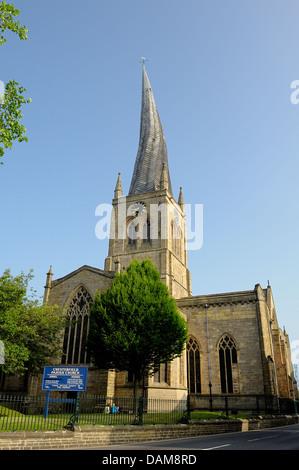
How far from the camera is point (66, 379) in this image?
55.3 ft

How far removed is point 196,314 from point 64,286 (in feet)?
42.2

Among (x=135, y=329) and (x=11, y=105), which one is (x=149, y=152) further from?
(x=11, y=105)

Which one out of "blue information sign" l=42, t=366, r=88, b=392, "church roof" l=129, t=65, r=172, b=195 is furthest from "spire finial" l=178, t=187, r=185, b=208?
"blue information sign" l=42, t=366, r=88, b=392

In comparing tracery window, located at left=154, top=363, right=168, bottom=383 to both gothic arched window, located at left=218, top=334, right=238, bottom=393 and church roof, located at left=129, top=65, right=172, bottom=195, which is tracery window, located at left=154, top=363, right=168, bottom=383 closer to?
gothic arched window, located at left=218, top=334, right=238, bottom=393

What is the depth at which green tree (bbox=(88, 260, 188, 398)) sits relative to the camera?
2488cm

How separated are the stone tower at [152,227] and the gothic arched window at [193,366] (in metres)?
5.51

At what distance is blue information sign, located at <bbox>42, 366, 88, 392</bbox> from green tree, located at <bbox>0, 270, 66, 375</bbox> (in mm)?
5999

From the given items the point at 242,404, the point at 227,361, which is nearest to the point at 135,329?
the point at 227,361

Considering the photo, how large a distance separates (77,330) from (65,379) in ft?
53.0

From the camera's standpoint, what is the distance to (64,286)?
35.0 metres

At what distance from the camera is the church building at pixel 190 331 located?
29.8 m

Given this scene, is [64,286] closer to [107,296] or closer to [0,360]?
[107,296]

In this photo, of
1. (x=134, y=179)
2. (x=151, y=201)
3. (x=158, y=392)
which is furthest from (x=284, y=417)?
(x=134, y=179)
